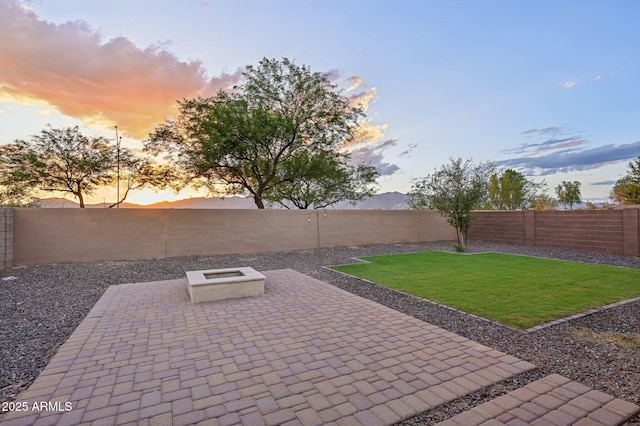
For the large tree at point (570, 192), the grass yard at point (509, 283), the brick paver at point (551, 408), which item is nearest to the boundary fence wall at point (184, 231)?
the grass yard at point (509, 283)

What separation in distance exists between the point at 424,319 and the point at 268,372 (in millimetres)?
2521

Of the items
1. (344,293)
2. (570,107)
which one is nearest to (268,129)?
(344,293)

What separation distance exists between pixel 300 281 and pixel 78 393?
4.74 m

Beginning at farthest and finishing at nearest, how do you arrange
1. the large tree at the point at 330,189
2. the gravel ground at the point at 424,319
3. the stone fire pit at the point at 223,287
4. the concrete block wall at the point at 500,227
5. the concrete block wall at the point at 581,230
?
the large tree at the point at 330,189 < the concrete block wall at the point at 500,227 < the concrete block wall at the point at 581,230 < the stone fire pit at the point at 223,287 < the gravel ground at the point at 424,319

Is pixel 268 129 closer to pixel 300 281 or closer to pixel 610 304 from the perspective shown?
pixel 300 281

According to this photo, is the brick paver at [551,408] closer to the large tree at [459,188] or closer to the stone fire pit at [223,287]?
the stone fire pit at [223,287]

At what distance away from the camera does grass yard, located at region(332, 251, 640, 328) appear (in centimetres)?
487

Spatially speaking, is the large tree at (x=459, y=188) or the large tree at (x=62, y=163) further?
the large tree at (x=62, y=163)

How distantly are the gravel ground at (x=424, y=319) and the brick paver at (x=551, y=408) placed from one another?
10 cm

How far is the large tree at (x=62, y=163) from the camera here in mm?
13141

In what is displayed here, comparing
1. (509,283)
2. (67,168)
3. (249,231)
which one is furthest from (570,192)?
(67,168)

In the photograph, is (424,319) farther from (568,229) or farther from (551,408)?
(568,229)

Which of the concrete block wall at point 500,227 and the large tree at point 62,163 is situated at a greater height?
the large tree at point 62,163

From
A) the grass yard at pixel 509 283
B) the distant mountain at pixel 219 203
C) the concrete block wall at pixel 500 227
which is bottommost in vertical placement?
the grass yard at pixel 509 283
